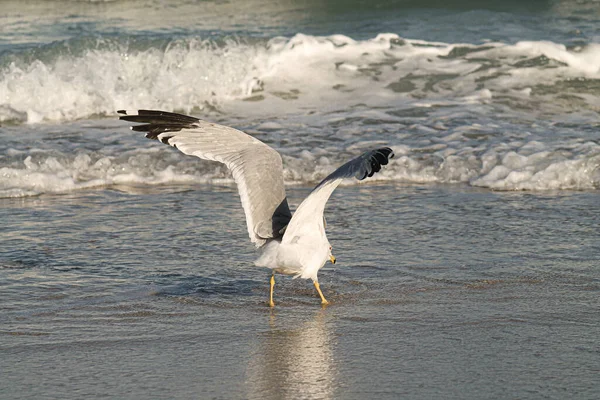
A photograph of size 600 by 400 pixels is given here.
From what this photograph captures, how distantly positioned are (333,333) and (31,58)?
25.5ft

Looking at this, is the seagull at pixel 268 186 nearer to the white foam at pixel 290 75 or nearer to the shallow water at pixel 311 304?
the shallow water at pixel 311 304

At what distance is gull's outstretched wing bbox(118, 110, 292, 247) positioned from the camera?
4.55 meters

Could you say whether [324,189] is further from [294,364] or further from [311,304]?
[294,364]

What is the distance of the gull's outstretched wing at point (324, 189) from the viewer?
3900 mm

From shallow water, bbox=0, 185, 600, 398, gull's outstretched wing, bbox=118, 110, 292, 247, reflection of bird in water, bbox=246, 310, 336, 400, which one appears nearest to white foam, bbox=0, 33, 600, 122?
shallow water, bbox=0, 185, 600, 398

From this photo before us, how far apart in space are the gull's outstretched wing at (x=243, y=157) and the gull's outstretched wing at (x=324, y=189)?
19 centimetres

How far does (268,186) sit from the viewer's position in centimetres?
464

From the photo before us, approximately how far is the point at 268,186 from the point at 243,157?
0.24 meters

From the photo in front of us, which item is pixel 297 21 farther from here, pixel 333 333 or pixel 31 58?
pixel 333 333

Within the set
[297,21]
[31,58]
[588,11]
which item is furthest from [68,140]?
[588,11]

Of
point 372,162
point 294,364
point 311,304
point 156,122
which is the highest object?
point 156,122

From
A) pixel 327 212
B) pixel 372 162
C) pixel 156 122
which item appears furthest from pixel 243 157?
pixel 327 212

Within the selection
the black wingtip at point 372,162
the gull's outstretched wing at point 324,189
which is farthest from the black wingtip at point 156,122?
the black wingtip at point 372,162

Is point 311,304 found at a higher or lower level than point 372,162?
lower
